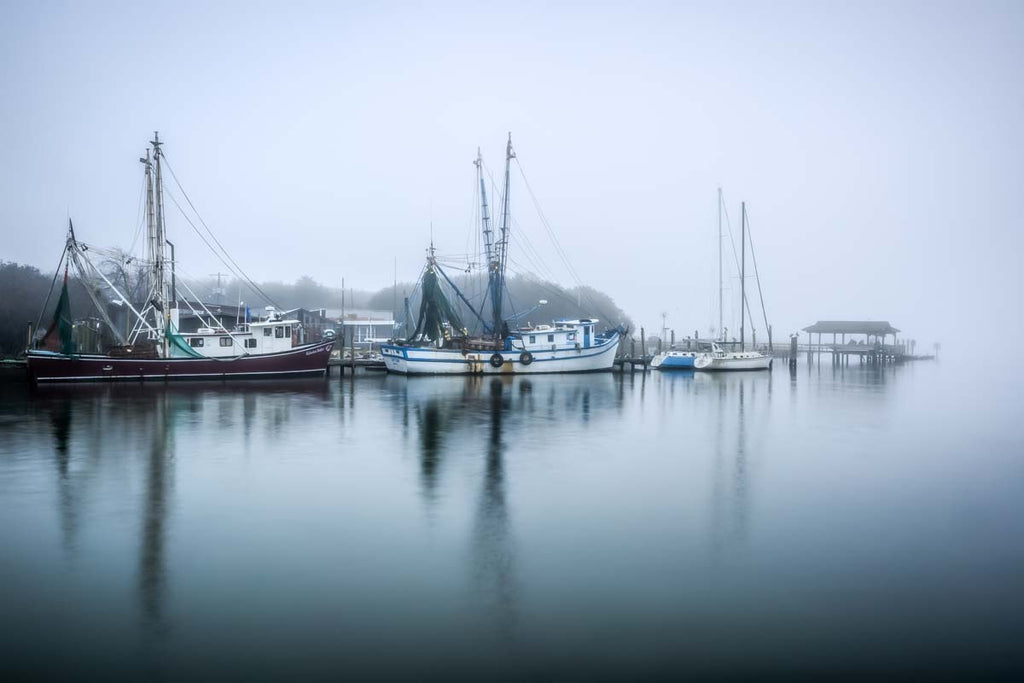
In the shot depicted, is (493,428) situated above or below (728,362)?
below

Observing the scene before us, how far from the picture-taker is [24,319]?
62969mm

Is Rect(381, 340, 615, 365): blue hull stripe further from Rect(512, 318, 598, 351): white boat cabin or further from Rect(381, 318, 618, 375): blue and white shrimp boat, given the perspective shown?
Rect(512, 318, 598, 351): white boat cabin

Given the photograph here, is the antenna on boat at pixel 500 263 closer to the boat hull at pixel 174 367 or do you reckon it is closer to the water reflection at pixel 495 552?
the boat hull at pixel 174 367

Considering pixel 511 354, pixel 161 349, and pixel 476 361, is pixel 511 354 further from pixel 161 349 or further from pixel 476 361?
pixel 161 349

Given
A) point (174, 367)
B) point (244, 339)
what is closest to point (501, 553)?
point (174, 367)

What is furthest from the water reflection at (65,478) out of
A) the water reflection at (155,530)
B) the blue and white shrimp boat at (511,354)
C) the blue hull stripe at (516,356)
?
the blue and white shrimp boat at (511,354)

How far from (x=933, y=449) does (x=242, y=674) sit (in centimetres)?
2040

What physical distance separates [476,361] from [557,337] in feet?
20.9

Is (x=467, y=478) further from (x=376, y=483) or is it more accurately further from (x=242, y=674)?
(x=242, y=674)

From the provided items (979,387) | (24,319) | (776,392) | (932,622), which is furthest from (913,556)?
(24,319)

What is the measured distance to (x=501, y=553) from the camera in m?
9.37

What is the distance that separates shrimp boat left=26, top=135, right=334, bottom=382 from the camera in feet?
129

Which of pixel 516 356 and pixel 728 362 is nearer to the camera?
pixel 516 356

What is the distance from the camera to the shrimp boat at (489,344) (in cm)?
4912
